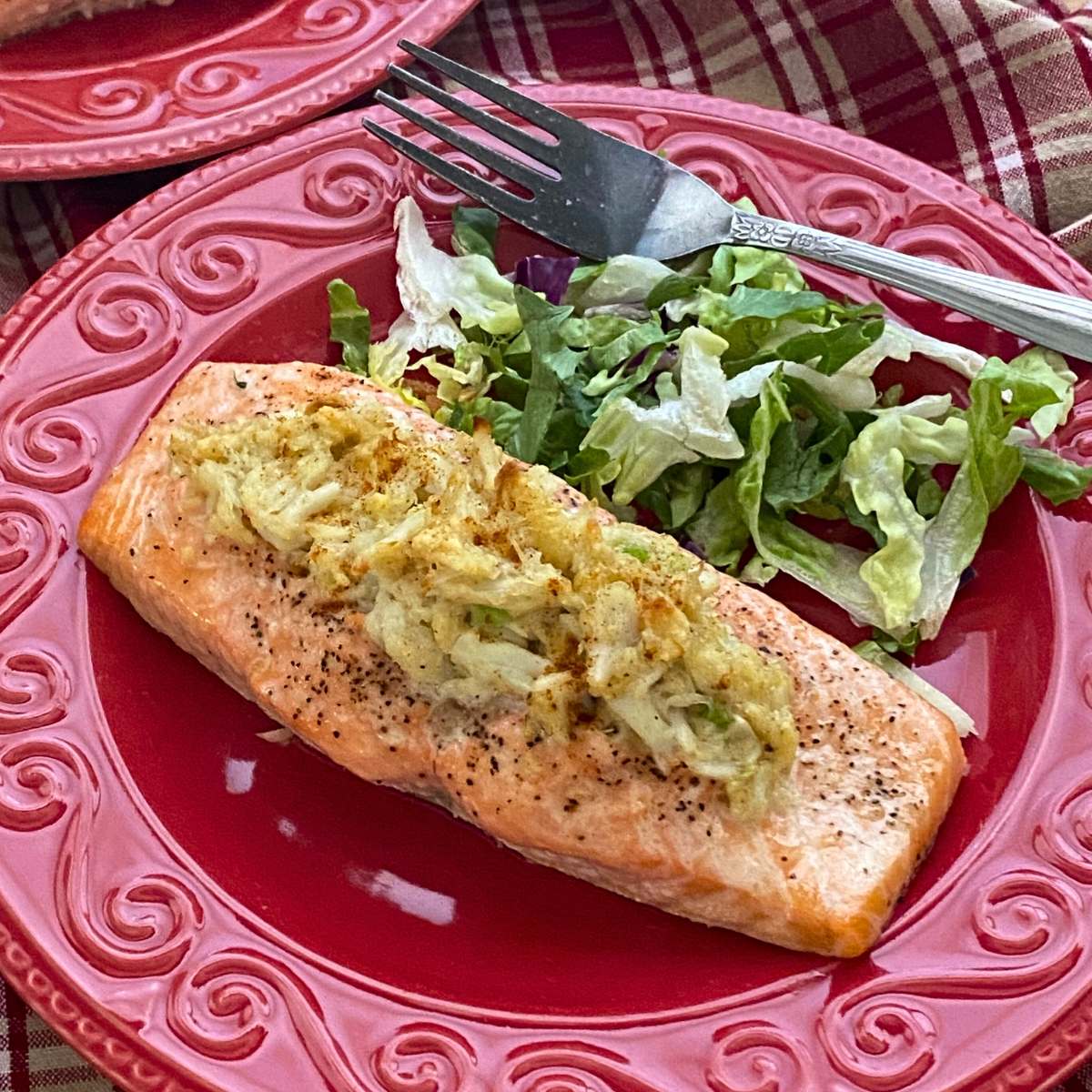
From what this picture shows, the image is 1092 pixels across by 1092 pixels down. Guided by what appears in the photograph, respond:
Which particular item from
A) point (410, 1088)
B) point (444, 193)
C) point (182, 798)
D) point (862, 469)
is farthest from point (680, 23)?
point (410, 1088)

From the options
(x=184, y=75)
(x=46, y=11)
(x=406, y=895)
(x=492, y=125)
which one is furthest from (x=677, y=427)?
(x=46, y=11)

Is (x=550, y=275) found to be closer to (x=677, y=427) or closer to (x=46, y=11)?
(x=677, y=427)

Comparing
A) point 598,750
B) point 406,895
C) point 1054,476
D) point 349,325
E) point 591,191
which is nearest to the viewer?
point 598,750

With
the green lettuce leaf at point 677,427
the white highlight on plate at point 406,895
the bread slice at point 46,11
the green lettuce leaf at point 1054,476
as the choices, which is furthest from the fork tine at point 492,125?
the white highlight on plate at point 406,895

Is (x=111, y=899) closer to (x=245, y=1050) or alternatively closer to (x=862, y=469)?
(x=245, y=1050)

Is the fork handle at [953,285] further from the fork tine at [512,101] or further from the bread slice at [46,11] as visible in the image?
the bread slice at [46,11]

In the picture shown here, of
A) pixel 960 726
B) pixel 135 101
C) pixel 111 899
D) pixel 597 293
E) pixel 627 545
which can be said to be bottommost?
pixel 111 899

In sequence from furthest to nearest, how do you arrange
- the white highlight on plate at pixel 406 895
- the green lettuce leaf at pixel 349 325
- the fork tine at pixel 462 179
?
1. the fork tine at pixel 462 179
2. the green lettuce leaf at pixel 349 325
3. the white highlight on plate at pixel 406 895
